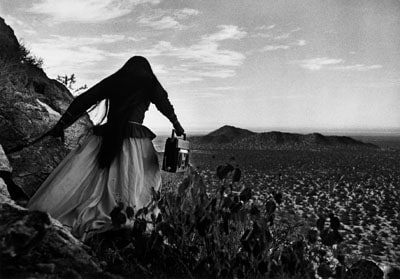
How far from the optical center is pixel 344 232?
288 inches

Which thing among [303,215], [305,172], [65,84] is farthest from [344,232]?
[305,172]

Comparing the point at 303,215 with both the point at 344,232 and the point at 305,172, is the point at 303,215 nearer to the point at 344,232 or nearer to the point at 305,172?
the point at 344,232

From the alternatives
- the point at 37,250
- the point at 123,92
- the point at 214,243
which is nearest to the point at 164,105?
the point at 123,92

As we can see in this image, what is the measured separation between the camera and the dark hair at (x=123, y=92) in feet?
17.5

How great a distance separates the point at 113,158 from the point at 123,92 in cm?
77

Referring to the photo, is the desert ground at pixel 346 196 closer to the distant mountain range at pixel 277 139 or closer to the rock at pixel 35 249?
the rock at pixel 35 249

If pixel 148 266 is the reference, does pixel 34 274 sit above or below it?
above

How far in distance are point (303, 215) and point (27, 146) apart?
4744 mm

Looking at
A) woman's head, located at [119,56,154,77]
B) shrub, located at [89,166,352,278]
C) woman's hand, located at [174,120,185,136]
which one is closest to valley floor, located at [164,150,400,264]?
shrub, located at [89,166,352,278]

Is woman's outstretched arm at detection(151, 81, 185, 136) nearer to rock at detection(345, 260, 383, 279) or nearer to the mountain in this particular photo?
rock at detection(345, 260, 383, 279)

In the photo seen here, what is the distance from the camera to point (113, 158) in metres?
5.22

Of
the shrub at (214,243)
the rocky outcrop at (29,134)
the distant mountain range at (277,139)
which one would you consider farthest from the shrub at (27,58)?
the distant mountain range at (277,139)

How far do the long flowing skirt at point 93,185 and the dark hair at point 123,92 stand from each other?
6.3 inches

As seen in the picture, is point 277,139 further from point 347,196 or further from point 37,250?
point 37,250
